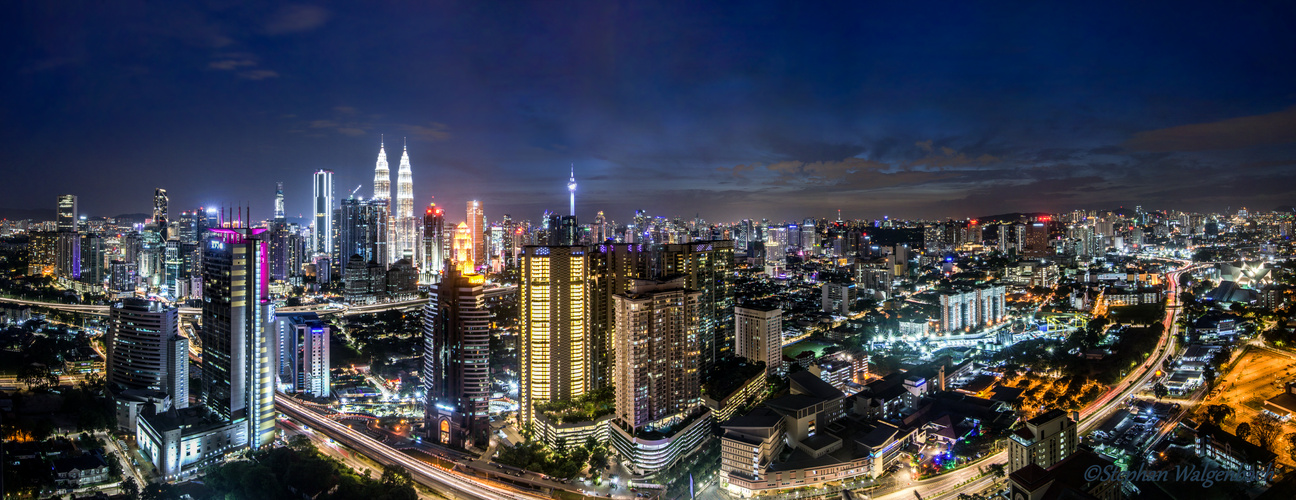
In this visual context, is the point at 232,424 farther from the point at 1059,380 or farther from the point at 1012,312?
the point at 1012,312

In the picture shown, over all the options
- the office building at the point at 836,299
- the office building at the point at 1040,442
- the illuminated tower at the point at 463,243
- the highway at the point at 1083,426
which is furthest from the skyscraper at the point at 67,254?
the office building at the point at 836,299

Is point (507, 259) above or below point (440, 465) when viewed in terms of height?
above

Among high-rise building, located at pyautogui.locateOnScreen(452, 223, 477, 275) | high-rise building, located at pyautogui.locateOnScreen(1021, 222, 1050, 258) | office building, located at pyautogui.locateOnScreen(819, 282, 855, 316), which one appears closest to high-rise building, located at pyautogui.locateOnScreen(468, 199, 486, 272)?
high-rise building, located at pyautogui.locateOnScreen(452, 223, 477, 275)

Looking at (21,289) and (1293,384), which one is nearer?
(1293,384)

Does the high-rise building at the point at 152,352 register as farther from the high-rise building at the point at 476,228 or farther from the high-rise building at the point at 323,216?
the high-rise building at the point at 323,216

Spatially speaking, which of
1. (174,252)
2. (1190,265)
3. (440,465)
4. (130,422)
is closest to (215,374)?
(130,422)

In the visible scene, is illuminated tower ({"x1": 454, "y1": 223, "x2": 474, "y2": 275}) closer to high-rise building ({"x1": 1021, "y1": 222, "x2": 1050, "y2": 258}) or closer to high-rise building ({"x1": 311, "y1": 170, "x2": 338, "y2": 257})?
high-rise building ({"x1": 311, "y1": 170, "x2": 338, "y2": 257})

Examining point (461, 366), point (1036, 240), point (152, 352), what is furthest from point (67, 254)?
point (1036, 240)
